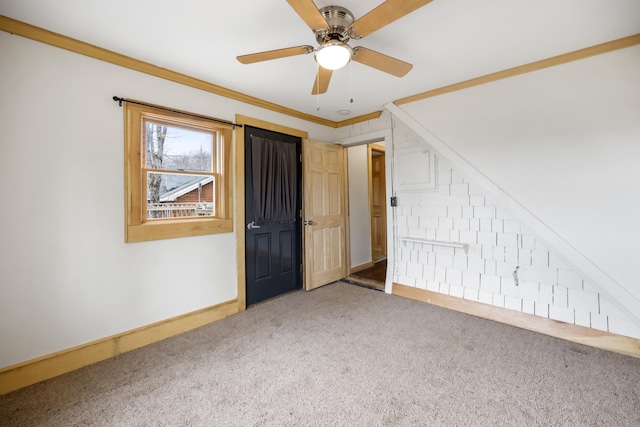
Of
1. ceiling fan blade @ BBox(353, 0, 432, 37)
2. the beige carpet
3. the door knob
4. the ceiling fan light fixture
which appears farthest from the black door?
ceiling fan blade @ BBox(353, 0, 432, 37)

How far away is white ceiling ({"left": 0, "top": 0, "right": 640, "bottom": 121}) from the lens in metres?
1.76

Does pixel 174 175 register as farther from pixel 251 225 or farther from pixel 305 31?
pixel 305 31

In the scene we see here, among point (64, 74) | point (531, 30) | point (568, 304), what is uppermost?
point (531, 30)

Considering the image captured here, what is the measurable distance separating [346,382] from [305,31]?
2597mm

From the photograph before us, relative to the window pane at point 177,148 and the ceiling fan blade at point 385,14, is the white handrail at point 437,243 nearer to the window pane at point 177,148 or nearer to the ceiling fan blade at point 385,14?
the ceiling fan blade at point 385,14

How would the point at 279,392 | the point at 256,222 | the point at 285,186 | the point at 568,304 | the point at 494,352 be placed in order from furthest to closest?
the point at 285,186, the point at 256,222, the point at 568,304, the point at 494,352, the point at 279,392

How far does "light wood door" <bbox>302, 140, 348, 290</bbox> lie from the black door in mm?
145

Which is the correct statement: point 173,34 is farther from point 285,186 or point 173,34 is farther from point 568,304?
point 568,304

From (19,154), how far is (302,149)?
2.70 meters

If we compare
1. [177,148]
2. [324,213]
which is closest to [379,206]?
[324,213]

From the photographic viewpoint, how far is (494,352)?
221 centimetres

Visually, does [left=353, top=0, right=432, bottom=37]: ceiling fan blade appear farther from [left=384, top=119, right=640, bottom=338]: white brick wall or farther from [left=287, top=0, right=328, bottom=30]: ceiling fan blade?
[left=384, top=119, right=640, bottom=338]: white brick wall

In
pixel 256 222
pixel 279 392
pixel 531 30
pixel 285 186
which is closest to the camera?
pixel 279 392

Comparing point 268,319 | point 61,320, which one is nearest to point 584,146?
point 268,319
